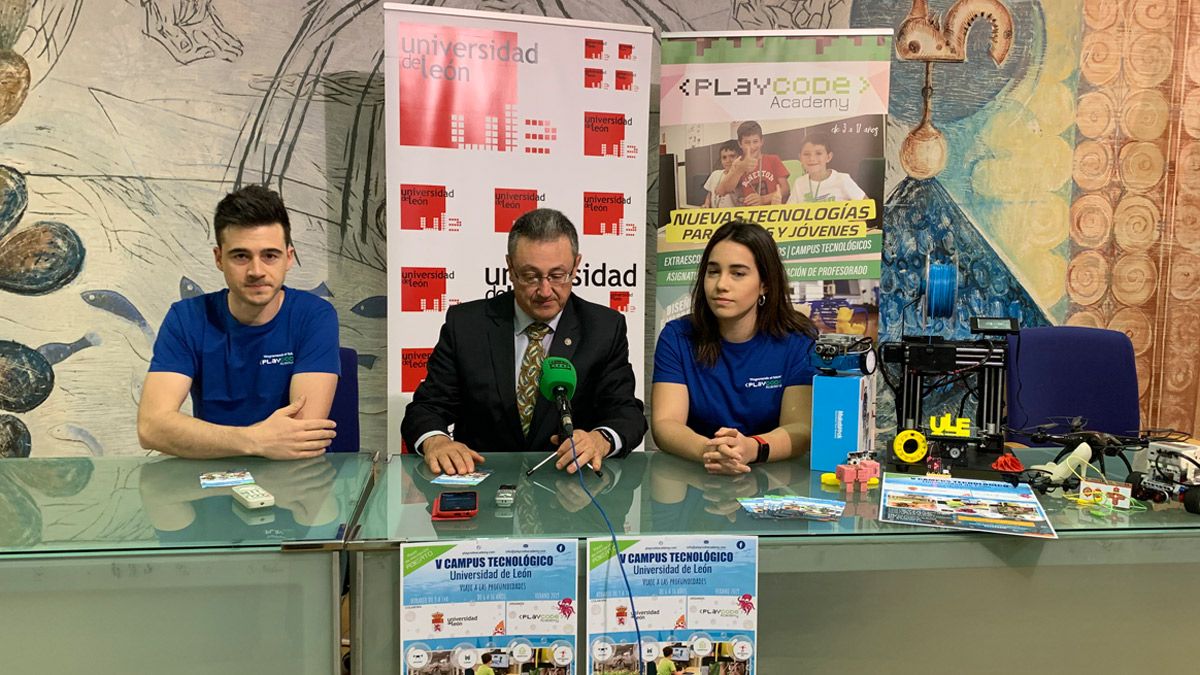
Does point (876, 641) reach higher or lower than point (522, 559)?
lower

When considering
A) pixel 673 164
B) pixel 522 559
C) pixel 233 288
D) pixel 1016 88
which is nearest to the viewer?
pixel 522 559

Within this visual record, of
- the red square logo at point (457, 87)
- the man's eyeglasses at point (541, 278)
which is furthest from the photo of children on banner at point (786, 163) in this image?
the man's eyeglasses at point (541, 278)

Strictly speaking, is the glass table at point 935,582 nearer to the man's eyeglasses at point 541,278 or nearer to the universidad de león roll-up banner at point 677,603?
the universidad de león roll-up banner at point 677,603

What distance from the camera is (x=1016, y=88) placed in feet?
14.0

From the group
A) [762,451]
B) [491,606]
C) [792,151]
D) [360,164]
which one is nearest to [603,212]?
[792,151]

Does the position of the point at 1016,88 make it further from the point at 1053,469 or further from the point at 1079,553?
the point at 1079,553

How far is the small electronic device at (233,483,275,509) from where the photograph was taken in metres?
1.51

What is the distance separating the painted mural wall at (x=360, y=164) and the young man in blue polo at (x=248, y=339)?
1651 millimetres

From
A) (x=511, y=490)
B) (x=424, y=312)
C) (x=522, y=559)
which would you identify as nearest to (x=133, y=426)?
(x=424, y=312)

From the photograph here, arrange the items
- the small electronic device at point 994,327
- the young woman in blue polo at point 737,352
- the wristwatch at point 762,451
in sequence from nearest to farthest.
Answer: the wristwatch at point 762,451
the small electronic device at point 994,327
the young woman in blue polo at point 737,352

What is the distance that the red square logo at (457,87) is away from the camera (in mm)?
3494

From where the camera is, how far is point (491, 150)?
3586mm

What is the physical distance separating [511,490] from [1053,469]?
1.12m

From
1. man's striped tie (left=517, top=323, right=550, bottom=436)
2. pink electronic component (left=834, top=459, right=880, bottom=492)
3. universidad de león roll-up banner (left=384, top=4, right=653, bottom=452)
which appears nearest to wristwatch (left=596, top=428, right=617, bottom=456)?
man's striped tie (left=517, top=323, right=550, bottom=436)
